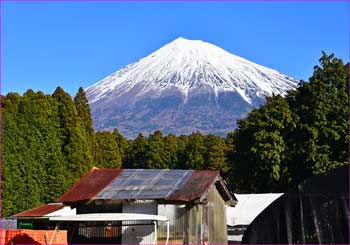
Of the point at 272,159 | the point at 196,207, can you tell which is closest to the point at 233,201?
the point at 196,207

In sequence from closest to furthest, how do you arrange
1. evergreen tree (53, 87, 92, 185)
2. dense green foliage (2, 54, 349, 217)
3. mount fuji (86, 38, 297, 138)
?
dense green foliage (2, 54, 349, 217) → evergreen tree (53, 87, 92, 185) → mount fuji (86, 38, 297, 138)

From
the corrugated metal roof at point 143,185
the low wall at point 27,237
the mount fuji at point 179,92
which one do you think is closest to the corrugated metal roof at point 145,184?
the corrugated metal roof at point 143,185

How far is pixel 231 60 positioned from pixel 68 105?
120 meters

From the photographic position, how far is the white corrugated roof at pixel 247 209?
2866cm

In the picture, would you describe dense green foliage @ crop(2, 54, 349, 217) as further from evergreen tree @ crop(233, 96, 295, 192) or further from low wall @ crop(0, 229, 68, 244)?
low wall @ crop(0, 229, 68, 244)

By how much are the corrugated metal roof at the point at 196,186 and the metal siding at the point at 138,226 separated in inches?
35.3

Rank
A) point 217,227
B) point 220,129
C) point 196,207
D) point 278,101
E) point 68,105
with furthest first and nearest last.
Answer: point 220,129 → point 68,105 → point 278,101 → point 217,227 → point 196,207

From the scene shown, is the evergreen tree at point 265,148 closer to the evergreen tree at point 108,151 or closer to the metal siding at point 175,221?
the metal siding at point 175,221

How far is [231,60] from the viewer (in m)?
163

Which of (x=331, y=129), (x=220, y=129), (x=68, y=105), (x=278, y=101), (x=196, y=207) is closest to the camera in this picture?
(x=196, y=207)

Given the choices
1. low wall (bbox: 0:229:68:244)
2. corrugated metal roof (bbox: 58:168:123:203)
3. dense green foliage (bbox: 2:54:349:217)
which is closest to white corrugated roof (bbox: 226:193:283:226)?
dense green foliage (bbox: 2:54:349:217)

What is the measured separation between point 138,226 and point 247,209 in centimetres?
1030

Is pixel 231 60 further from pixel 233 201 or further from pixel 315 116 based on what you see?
pixel 233 201

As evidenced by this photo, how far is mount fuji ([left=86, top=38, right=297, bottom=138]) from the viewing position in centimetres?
15438
